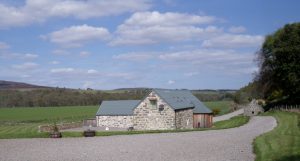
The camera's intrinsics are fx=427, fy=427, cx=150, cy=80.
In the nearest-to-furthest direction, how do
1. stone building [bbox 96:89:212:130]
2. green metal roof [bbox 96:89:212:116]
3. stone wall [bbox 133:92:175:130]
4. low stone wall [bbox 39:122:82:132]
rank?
stone wall [bbox 133:92:175:130] → stone building [bbox 96:89:212:130] → low stone wall [bbox 39:122:82:132] → green metal roof [bbox 96:89:212:116]

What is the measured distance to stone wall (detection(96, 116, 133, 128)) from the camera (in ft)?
187

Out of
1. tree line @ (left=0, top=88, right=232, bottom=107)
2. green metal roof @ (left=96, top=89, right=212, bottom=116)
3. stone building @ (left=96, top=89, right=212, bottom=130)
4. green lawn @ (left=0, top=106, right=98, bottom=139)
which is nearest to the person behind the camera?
stone building @ (left=96, top=89, right=212, bottom=130)

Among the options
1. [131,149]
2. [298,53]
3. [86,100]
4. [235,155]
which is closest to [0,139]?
[131,149]

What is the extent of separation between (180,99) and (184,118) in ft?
10.5

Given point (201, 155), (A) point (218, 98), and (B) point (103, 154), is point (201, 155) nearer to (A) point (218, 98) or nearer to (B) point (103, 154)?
(B) point (103, 154)

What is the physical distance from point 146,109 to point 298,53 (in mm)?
25424

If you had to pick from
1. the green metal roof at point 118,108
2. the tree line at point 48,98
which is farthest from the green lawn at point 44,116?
the tree line at point 48,98

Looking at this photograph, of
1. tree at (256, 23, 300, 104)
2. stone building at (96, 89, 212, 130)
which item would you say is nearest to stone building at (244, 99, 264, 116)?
tree at (256, 23, 300, 104)

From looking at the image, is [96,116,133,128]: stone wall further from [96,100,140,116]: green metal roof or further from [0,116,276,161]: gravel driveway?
[0,116,276,161]: gravel driveway

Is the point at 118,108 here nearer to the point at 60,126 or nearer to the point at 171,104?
the point at 60,126

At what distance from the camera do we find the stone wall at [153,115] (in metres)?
45.6

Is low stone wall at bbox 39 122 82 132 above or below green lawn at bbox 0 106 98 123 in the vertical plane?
below

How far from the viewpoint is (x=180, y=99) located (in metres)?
50.9

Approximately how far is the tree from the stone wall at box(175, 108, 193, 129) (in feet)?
59.2
